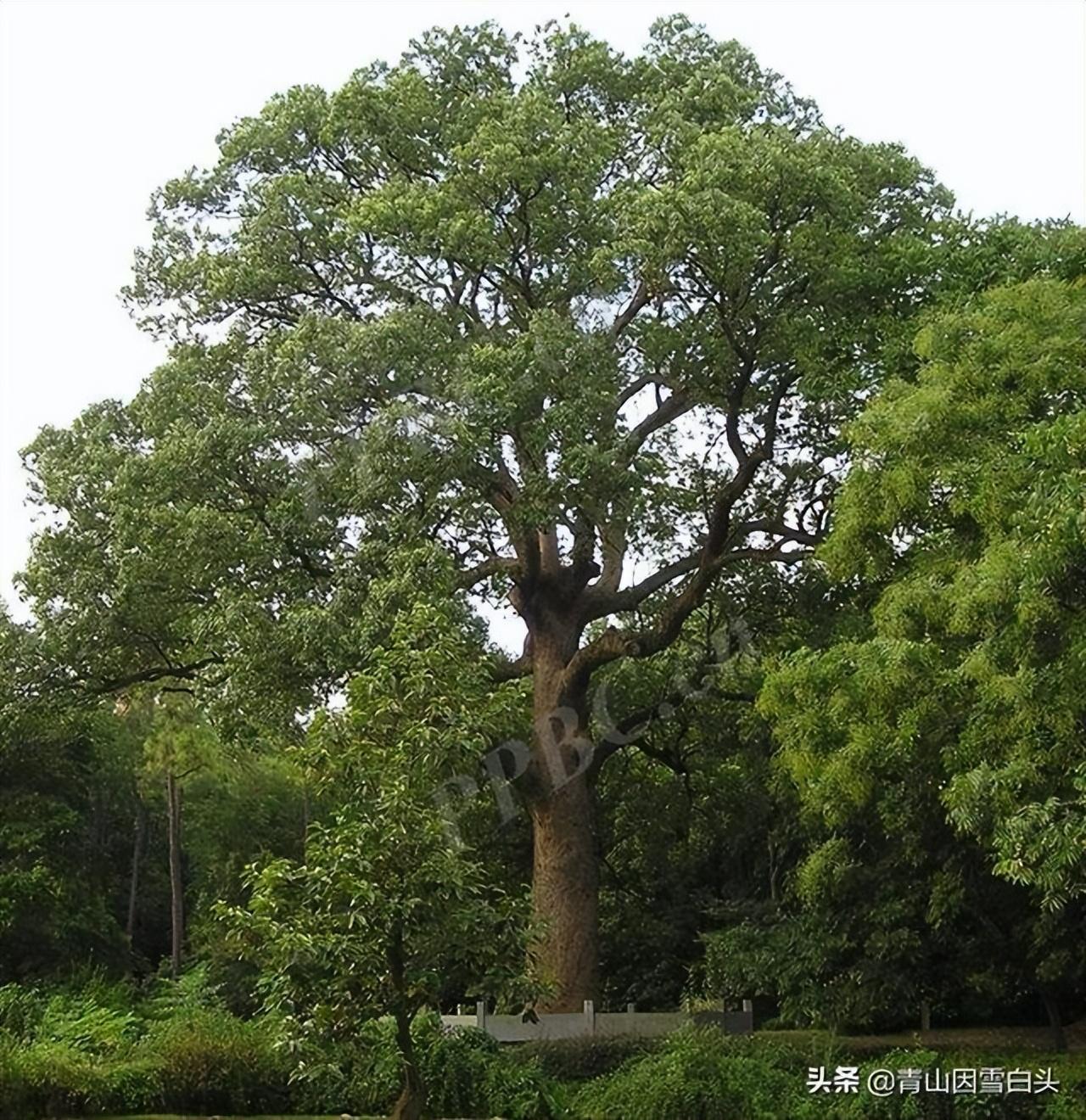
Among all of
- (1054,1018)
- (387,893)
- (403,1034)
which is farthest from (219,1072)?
(1054,1018)

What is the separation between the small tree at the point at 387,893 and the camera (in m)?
10.1

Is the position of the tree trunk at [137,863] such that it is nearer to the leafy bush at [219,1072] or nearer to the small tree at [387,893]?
the leafy bush at [219,1072]

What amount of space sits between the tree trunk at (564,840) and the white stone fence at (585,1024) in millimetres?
639

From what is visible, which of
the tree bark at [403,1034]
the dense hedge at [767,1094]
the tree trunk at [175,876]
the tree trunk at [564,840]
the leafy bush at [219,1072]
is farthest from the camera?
the tree trunk at [175,876]

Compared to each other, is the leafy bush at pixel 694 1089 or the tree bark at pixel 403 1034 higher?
the tree bark at pixel 403 1034

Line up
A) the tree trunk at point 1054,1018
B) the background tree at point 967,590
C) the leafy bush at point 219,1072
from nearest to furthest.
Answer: the background tree at point 967,590
the leafy bush at point 219,1072
the tree trunk at point 1054,1018

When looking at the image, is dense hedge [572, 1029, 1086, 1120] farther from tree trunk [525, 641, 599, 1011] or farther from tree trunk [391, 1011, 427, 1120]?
tree trunk [525, 641, 599, 1011]

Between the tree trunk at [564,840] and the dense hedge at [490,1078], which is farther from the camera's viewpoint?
the tree trunk at [564,840]

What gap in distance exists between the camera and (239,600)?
49.2ft

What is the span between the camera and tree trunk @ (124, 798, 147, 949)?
1171 inches

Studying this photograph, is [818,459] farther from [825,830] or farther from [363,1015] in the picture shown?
[363,1015]

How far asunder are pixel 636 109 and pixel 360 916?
1110 cm

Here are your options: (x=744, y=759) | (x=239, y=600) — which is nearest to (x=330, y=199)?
(x=239, y=600)

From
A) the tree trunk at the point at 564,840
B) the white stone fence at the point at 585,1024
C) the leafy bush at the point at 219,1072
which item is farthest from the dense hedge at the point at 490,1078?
the tree trunk at the point at 564,840
